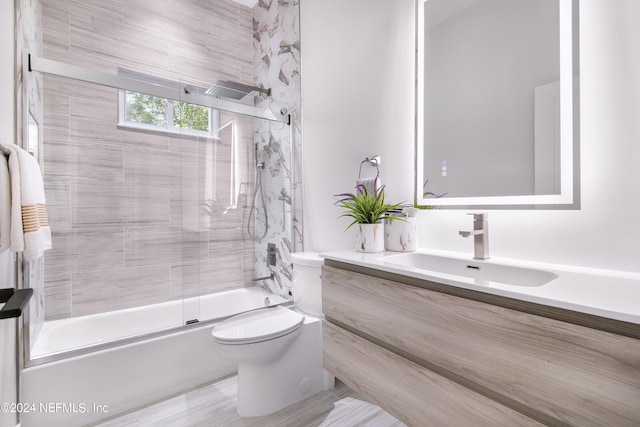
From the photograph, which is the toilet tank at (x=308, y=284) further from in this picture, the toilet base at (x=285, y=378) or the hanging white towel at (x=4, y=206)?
the hanging white towel at (x=4, y=206)

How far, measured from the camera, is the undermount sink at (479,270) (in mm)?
1010

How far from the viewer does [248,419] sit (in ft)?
5.20

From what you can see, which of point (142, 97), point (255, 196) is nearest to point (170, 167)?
point (142, 97)

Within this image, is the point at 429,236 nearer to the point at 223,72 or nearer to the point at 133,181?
the point at 133,181

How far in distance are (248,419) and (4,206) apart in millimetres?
Answer: 1427

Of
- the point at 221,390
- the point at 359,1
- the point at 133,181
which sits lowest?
the point at 221,390

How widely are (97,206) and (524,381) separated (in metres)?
2.45

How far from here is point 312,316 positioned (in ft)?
6.35

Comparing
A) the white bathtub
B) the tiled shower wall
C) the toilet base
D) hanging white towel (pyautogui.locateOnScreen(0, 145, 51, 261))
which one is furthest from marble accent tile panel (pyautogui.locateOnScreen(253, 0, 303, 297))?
hanging white towel (pyautogui.locateOnScreen(0, 145, 51, 261))

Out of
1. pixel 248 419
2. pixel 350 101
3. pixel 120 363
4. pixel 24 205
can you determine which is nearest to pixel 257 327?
pixel 248 419

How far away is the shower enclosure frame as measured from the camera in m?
1.54

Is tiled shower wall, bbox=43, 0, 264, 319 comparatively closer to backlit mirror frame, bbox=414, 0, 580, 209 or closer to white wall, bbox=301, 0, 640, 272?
white wall, bbox=301, 0, 640, 272

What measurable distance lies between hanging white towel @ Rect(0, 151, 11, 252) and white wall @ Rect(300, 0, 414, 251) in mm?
1550

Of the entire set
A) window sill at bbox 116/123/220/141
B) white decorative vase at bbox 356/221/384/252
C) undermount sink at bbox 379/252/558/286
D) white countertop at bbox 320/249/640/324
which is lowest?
undermount sink at bbox 379/252/558/286
